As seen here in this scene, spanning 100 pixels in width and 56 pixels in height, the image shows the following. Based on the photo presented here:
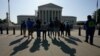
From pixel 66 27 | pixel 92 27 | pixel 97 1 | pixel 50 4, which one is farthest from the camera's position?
pixel 50 4

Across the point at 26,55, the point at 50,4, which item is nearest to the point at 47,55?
the point at 26,55

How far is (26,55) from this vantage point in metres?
10.3

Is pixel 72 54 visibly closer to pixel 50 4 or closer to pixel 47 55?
pixel 47 55

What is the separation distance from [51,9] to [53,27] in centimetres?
10710

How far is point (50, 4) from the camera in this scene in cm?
12838

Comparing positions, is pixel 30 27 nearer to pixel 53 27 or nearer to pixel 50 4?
pixel 53 27

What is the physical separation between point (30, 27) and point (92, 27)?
21.1 feet

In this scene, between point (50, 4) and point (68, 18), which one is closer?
point (50, 4)

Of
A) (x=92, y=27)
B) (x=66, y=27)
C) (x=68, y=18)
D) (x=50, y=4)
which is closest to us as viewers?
(x=92, y=27)

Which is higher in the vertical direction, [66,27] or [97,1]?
[97,1]

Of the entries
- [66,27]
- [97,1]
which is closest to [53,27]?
[66,27]

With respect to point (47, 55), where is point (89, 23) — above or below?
above

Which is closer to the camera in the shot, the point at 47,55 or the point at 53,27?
the point at 47,55

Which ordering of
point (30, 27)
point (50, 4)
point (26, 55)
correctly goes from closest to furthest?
point (26, 55)
point (30, 27)
point (50, 4)
